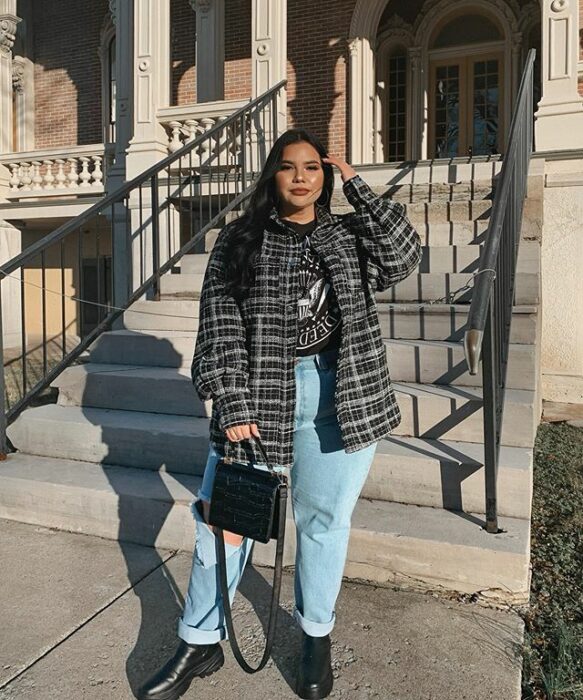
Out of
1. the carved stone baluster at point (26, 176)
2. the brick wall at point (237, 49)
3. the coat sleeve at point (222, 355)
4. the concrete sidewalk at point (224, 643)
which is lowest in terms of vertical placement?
the concrete sidewalk at point (224, 643)

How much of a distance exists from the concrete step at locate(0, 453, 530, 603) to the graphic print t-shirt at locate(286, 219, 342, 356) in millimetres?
1049

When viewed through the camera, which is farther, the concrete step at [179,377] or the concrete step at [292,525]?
the concrete step at [179,377]

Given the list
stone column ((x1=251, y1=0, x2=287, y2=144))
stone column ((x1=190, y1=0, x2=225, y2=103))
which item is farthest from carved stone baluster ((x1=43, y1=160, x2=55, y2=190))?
stone column ((x1=251, y1=0, x2=287, y2=144))

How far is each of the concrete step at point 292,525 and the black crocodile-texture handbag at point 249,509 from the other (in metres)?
0.81

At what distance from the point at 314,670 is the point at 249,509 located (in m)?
0.57

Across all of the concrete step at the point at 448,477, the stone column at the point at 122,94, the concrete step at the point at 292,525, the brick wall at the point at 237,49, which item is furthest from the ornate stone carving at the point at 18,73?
the concrete step at the point at 448,477

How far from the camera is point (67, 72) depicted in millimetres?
13000

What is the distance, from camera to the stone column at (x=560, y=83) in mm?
5930

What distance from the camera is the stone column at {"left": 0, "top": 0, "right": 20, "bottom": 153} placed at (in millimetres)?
11023

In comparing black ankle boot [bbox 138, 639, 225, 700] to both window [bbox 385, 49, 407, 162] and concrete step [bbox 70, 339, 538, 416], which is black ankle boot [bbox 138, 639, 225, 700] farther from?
window [bbox 385, 49, 407, 162]

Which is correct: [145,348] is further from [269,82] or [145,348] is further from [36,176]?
[36,176]

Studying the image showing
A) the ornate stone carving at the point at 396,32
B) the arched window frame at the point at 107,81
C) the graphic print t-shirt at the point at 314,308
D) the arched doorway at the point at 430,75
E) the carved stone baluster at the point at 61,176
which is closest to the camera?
the graphic print t-shirt at the point at 314,308

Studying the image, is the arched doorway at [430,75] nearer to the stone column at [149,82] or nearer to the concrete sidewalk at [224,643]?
the stone column at [149,82]

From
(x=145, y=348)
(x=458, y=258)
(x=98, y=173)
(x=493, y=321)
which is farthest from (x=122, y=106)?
(x=493, y=321)
